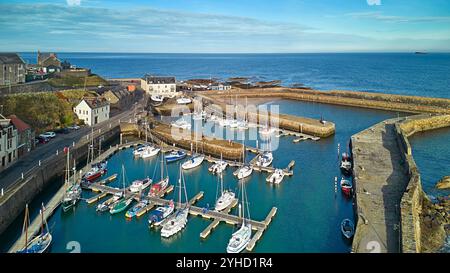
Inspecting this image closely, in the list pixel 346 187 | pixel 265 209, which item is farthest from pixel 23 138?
pixel 346 187

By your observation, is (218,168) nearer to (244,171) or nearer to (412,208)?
(244,171)

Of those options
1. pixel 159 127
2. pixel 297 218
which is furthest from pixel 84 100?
pixel 297 218

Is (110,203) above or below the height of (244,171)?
below

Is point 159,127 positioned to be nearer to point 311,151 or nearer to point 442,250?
point 311,151

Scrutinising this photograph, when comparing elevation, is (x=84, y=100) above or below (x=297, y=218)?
above

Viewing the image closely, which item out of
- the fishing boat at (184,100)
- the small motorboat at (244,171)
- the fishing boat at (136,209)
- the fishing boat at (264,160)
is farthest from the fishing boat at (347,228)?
the fishing boat at (184,100)

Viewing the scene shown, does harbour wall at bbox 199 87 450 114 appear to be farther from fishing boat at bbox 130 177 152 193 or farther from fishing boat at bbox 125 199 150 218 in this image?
fishing boat at bbox 125 199 150 218
